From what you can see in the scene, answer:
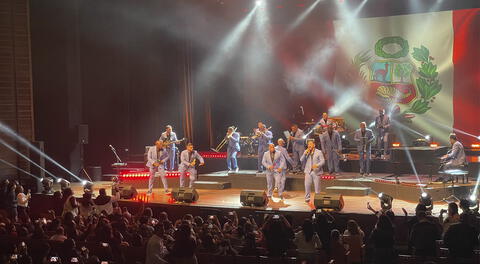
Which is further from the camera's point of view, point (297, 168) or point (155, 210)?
point (297, 168)

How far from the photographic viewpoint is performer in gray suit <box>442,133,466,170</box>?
16.6 m

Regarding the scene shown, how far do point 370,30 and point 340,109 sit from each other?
3196mm

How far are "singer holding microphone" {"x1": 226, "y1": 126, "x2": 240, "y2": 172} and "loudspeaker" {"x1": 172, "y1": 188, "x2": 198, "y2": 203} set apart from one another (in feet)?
14.3

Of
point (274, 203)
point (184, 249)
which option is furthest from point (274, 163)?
point (184, 249)

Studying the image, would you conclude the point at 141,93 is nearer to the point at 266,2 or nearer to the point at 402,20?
the point at 266,2

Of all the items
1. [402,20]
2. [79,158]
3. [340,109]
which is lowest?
[79,158]

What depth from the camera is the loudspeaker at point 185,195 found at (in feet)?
55.3

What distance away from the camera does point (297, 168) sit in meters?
20.9

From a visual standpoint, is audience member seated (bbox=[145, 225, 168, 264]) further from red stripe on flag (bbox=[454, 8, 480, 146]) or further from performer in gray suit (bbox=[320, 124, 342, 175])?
red stripe on flag (bbox=[454, 8, 480, 146])

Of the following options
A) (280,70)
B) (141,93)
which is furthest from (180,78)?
(280,70)

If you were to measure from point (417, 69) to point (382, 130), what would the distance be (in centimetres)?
335

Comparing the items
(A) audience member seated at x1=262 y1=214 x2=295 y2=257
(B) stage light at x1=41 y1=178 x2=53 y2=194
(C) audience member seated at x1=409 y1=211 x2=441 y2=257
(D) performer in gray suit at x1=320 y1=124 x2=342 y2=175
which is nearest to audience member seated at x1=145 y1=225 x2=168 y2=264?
(A) audience member seated at x1=262 y1=214 x2=295 y2=257

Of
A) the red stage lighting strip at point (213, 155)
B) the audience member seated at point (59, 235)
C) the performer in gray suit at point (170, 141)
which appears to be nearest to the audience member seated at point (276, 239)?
the audience member seated at point (59, 235)

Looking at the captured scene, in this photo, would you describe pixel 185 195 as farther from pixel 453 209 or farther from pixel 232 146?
pixel 453 209
